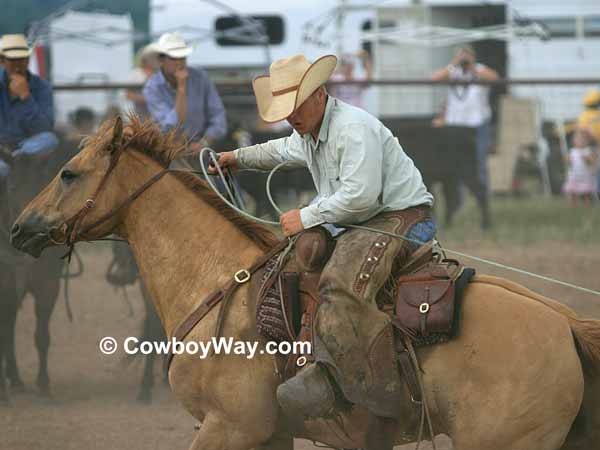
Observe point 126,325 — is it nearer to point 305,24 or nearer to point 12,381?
point 12,381

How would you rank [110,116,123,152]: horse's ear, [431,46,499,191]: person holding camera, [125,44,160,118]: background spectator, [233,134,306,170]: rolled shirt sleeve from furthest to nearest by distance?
[431,46,499,191]: person holding camera
[125,44,160,118]: background spectator
[233,134,306,170]: rolled shirt sleeve
[110,116,123,152]: horse's ear

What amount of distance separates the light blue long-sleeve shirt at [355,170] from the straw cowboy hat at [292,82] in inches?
5.0

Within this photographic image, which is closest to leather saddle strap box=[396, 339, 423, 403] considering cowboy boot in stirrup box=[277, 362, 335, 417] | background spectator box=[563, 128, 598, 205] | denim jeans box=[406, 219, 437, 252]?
cowboy boot in stirrup box=[277, 362, 335, 417]

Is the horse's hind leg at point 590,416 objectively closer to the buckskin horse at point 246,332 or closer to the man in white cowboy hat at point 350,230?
the buckskin horse at point 246,332

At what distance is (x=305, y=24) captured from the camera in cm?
1510

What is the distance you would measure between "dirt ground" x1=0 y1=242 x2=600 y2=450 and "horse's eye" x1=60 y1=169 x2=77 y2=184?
1881mm

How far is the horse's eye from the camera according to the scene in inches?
172

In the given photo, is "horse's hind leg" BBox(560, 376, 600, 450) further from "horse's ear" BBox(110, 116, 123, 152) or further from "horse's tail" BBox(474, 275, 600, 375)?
"horse's ear" BBox(110, 116, 123, 152)

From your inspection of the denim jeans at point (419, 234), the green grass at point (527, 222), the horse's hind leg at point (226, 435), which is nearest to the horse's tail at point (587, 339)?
the denim jeans at point (419, 234)

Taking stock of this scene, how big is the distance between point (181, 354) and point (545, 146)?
10278 mm

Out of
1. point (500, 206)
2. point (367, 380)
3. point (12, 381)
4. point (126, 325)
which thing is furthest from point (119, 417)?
point (500, 206)

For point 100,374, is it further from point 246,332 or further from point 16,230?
point 246,332

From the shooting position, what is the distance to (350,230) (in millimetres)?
4172

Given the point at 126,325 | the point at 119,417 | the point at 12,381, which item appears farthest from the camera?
the point at 126,325
